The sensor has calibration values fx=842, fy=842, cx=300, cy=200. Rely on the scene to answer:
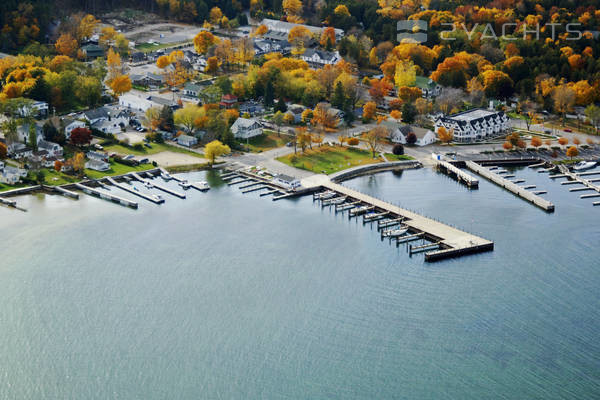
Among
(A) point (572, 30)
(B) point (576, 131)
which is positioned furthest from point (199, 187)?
(A) point (572, 30)

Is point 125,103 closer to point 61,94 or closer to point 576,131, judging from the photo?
point 61,94

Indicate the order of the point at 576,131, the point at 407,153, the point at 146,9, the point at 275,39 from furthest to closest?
the point at 146,9 < the point at 275,39 < the point at 576,131 < the point at 407,153

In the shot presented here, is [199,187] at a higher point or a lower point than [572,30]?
lower

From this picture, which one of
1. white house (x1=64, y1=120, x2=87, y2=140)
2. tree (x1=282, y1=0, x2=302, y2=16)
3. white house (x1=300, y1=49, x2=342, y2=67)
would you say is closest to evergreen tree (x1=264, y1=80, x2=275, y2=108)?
white house (x1=300, y1=49, x2=342, y2=67)

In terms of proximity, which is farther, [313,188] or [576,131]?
[576,131]

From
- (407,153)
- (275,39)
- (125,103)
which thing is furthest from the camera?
(275,39)

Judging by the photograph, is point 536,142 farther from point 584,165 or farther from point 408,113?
point 408,113

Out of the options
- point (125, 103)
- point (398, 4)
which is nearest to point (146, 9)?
point (398, 4)

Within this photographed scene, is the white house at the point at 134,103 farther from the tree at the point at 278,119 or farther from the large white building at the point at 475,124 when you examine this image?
the large white building at the point at 475,124

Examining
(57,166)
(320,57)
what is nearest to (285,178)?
(57,166)
